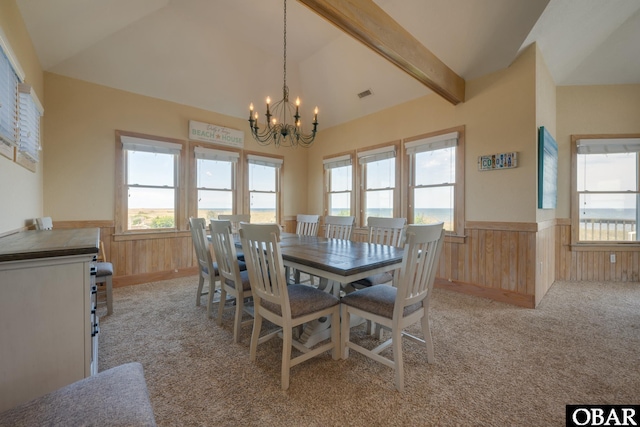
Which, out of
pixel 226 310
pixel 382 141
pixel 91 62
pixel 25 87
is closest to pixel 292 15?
pixel 382 141

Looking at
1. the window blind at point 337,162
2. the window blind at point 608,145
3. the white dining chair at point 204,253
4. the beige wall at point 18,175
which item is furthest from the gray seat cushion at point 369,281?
the window blind at point 608,145

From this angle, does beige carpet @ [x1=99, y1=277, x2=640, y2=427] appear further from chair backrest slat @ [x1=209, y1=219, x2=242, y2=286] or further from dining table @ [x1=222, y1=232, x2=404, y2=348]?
chair backrest slat @ [x1=209, y1=219, x2=242, y2=286]

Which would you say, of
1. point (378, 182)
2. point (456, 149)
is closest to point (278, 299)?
point (456, 149)

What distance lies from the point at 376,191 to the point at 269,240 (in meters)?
3.41

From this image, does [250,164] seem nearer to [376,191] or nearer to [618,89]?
[376,191]

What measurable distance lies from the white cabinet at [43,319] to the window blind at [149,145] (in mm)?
3103

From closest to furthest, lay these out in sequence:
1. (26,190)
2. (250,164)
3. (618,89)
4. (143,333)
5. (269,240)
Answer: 1. (269,240)
2. (143,333)
3. (26,190)
4. (618,89)
5. (250,164)

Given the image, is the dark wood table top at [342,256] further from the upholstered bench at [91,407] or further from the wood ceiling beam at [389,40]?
the wood ceiling beam at [389,40]

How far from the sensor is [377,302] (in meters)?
1.81

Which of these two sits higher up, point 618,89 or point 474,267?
point 618,89

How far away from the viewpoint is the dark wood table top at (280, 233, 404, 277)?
179 cm

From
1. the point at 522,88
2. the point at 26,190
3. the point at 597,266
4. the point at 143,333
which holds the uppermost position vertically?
the point at 522,88

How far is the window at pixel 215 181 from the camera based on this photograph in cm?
458

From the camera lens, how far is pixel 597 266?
13.3 ft
